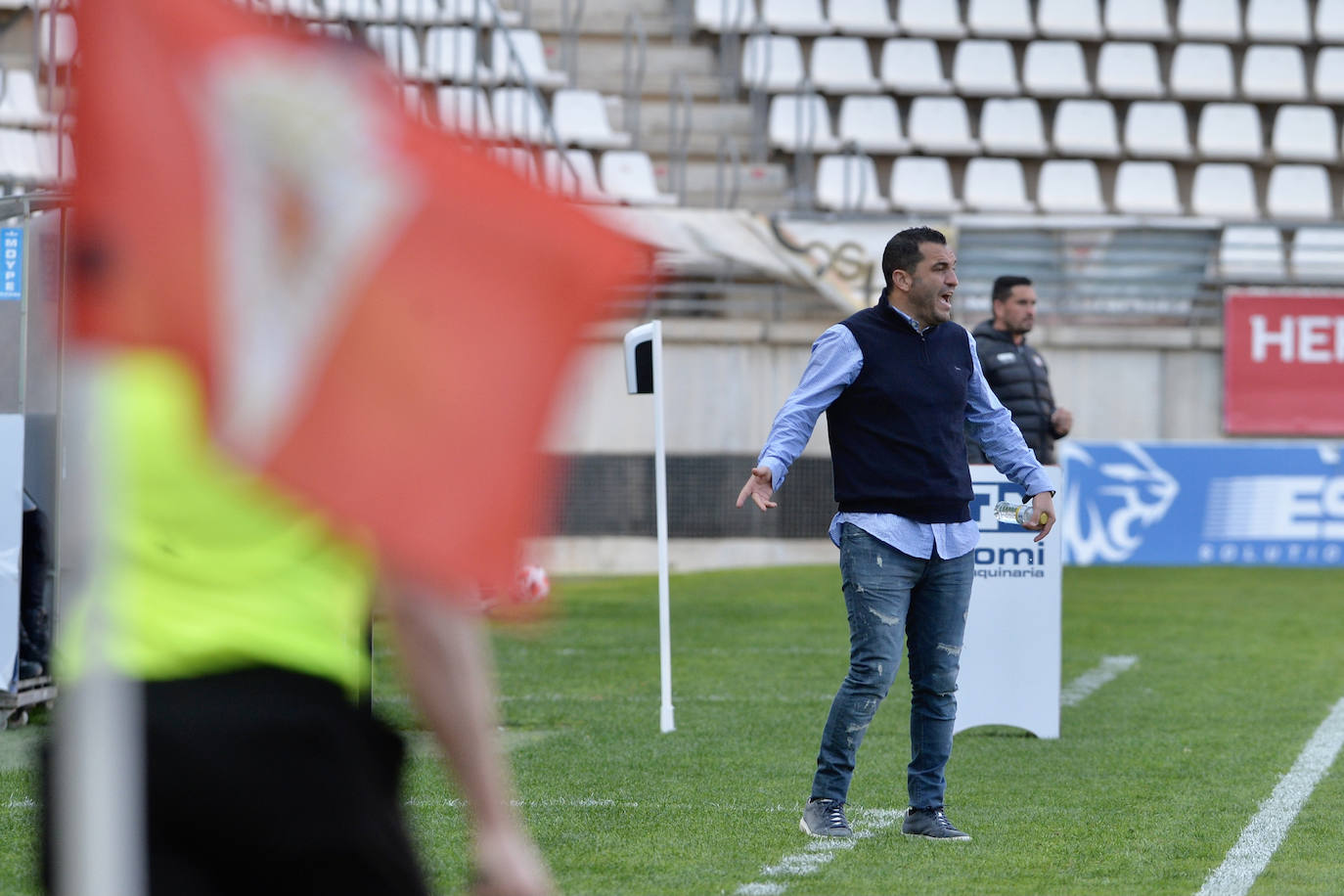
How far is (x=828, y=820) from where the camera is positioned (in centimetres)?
654

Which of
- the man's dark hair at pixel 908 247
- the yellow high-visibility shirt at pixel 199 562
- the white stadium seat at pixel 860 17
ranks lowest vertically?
the yellow high-visibility shirt at pixel 199 562

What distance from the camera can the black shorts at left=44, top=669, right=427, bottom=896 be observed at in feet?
7.30

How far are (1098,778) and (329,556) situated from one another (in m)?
6.07

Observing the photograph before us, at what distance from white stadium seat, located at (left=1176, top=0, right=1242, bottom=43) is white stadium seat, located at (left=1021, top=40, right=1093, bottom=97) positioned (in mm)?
1325

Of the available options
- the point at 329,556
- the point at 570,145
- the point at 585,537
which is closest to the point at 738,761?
the point at 329,556

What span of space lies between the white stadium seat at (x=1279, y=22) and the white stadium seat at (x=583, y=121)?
7.56 metres

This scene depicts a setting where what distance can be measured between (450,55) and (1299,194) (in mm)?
9263

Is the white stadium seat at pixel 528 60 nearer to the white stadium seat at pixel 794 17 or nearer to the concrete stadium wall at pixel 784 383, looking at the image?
the white stadium seat at pixel 794 17

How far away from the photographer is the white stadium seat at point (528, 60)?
21.0 metres

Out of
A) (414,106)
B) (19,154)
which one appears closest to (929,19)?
(19,154)

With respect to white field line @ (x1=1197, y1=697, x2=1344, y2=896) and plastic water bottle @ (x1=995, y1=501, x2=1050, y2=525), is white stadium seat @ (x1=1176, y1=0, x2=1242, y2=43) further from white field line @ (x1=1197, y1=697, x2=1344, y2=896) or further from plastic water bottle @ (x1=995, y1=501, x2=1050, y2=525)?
plastic water bottle @ (x1=995, y1=501, x2=1050, y2=525)

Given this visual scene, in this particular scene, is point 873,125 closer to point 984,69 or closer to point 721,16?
point 984,69

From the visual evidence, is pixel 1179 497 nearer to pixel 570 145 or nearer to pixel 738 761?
pixel 570 145

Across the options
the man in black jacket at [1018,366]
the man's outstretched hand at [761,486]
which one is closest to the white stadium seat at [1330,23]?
the man in black jacket at [1018,366]
